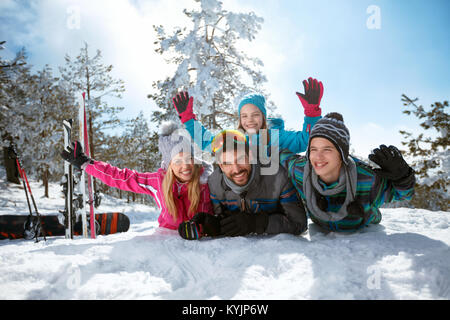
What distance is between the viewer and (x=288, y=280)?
4.82 ft

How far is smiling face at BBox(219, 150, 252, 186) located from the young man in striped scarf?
0.58 metres

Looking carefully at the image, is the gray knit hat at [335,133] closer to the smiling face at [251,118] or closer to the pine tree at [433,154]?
the smiling face at [251,118]

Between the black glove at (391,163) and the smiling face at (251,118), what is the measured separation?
1760mm

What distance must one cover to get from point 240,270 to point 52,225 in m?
5.02

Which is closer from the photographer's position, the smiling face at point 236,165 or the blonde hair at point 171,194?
the smiling face at point 236,165

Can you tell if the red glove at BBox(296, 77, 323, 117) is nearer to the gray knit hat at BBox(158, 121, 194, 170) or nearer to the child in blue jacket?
the child in blue jacket

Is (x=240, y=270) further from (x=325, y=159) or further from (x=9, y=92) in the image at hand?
(x=9, y=92)

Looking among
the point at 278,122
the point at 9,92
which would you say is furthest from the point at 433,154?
the point at 9,92

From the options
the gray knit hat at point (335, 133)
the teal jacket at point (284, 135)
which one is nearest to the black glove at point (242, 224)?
the gray knit hat at point (335, 133)

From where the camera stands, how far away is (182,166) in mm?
2885

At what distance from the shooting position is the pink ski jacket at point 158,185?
9.70 ft

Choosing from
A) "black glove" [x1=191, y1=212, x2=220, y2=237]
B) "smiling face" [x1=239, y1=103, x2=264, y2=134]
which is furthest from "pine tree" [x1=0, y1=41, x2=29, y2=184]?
"black glove" [x1=191, y1=212, x2=220, y2=237]

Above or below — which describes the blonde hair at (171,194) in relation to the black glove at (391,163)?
below
